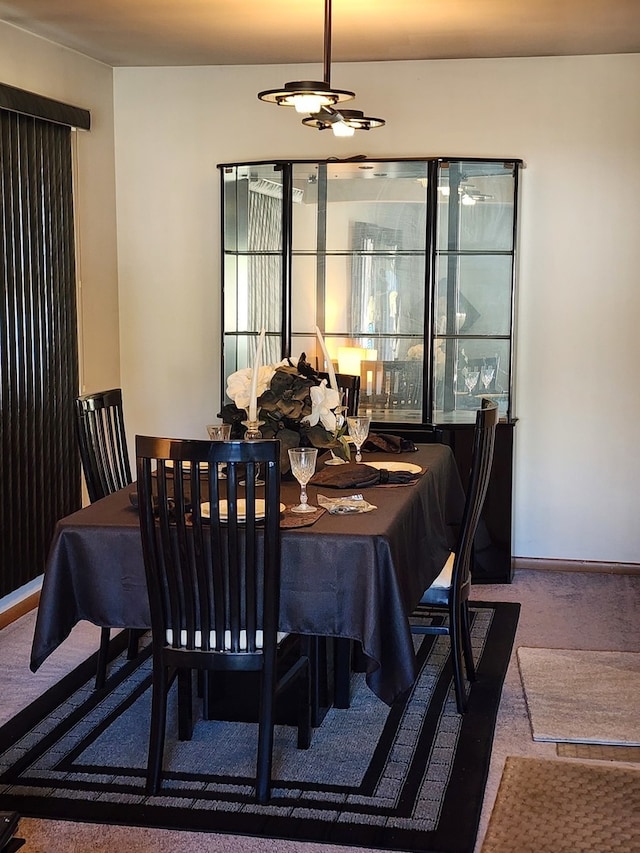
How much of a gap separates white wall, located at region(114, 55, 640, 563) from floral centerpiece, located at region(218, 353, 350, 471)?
1862 mm

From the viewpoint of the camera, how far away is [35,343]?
4453mm

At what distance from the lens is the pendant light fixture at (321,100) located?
9.89 feet

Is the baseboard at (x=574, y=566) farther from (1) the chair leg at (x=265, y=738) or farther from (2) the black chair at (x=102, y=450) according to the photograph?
(1) the chair leg at (x=265, y=738)

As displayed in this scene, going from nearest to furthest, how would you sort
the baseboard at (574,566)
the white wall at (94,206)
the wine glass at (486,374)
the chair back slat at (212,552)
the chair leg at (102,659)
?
the chair back slat at (212,552) → the chair leg at (102,659) → the white wall at (94,206) → the wine glass at (486,374) → the baseboard at (574,566)

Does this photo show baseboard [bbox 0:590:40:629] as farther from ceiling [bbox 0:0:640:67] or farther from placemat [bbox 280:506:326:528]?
ceiling [bbox 0:0:640:67]

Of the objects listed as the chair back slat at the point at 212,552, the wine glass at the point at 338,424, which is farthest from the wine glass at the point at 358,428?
the chair back slat at the point at 212,552

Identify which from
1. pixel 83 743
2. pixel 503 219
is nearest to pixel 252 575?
pixel 83 743

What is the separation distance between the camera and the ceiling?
392 centimetres

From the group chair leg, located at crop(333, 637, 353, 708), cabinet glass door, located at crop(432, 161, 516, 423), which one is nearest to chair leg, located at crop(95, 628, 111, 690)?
chair leg, located at crop(333, 637, 353, 708)

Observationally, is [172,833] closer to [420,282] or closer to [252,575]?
[252,575]

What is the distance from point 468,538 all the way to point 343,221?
211 centimetres

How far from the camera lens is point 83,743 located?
3064 mm

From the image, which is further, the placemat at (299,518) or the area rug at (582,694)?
the area rug at (582,694)

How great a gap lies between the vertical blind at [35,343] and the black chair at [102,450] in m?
0.78
